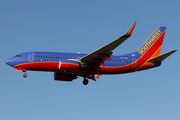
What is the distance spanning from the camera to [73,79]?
151ft

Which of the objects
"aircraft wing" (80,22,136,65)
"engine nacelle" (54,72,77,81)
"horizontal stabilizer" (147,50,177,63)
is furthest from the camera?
"engine nacelle" (54,72,77,81)

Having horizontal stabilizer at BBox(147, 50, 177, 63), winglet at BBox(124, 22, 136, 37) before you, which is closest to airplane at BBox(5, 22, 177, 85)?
horizontal stabilizer at BBox(147, 50, 177, 63)

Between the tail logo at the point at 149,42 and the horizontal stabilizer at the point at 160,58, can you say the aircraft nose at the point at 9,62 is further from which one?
the horizontal stabilizer at the point at 160,58

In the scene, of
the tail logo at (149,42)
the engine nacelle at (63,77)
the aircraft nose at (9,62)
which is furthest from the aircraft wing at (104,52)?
the aircraft nose at (9,62)

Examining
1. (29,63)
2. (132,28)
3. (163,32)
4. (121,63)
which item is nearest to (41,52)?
(29,63)

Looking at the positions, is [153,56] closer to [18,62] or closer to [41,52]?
[41,52]

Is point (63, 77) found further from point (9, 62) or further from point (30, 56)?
point (9, 62)

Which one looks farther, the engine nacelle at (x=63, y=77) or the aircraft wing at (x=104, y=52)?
the engine nacelle at (x=63, y=77)

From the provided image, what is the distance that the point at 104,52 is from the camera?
37625mm

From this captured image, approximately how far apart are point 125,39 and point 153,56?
46.0ft

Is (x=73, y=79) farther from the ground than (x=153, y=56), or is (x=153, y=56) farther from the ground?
(x=153, y=56)

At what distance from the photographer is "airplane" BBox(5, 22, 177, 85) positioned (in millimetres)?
39531

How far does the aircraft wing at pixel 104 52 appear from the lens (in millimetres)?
31875

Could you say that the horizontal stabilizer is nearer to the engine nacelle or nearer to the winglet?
the winglet
